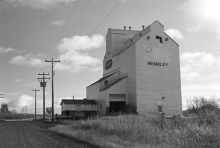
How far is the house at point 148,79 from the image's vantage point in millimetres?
54875

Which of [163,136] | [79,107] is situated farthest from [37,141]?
[79,107]

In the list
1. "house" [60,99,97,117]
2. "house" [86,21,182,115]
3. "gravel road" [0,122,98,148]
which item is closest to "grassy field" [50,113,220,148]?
"gravel road" [0,122,98,148]

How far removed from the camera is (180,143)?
448 inches

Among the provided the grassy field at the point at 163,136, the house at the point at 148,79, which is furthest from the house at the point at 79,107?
the grassy field at the point at 163,136

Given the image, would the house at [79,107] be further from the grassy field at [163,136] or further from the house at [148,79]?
the grassy field at [163,136]

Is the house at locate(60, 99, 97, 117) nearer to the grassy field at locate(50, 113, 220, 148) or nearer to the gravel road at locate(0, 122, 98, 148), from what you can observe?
the gravel road at locate(0, 122, 98, 148)

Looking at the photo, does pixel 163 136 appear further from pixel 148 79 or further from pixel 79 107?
pixel 79 107

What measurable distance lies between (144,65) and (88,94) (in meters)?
25.6

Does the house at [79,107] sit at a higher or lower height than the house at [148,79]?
lower

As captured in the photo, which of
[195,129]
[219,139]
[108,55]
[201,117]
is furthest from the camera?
[108,55]

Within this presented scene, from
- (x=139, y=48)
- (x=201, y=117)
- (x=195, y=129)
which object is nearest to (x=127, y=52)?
(x=139, y=48)

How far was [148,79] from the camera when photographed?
55.5 m

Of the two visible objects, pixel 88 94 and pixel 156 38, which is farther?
pixel 88 94

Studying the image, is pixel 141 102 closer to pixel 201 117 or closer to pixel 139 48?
pixel 139 48
